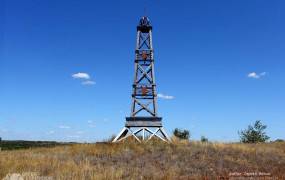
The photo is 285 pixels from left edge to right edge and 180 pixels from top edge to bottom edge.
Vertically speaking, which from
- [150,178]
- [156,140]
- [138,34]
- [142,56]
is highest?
[138,34]

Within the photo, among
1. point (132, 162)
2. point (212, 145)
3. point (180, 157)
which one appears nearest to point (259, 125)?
point (212, 145)

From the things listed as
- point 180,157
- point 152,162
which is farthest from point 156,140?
point 152,162

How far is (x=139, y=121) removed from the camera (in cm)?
2766

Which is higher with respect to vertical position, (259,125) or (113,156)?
(259,125)

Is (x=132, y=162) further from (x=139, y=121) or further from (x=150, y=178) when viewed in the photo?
(x=139, y=121)

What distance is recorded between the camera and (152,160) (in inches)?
798

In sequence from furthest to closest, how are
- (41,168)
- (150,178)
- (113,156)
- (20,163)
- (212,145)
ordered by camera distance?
(212,145) < (113,156) < (20,163) < (41,168) < (150,178)

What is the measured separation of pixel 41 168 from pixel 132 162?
612 centimetres

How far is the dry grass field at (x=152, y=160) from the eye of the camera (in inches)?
576

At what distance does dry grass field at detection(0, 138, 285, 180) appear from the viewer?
48.0 feet

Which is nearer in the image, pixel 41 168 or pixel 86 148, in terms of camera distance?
pixel 41 168

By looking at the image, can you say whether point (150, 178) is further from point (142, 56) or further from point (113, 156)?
point (142, 56)

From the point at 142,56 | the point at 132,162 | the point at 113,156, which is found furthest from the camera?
the point at 142,56

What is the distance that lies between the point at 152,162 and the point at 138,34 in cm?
1314
